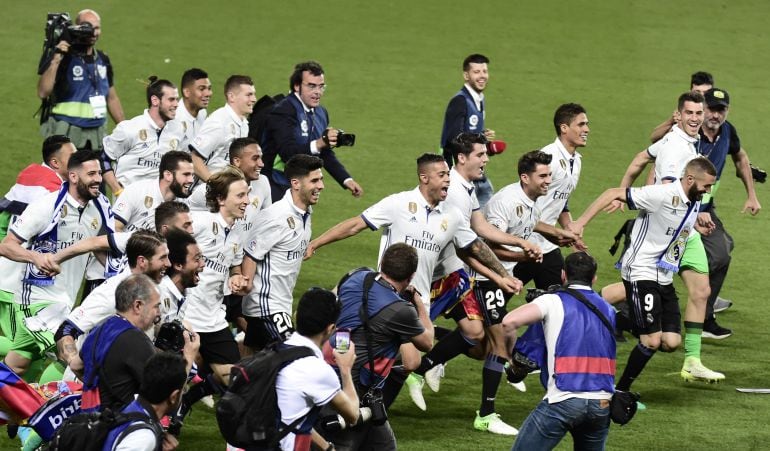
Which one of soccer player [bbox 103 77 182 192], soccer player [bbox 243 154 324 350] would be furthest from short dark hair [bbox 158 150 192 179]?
soccer player [bbox 103 77 182 192]

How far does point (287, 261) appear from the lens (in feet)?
30.3

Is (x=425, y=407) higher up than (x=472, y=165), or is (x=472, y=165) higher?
(x=472, y=165)

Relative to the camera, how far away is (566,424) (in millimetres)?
7352

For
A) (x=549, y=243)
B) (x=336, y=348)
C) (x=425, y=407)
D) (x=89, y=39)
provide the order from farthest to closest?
(x=89, y=39)
(x=549, y=243)
(x=425, y=407)
(x=336, y=348)

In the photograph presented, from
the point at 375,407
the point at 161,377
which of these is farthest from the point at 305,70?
the point at 161,377

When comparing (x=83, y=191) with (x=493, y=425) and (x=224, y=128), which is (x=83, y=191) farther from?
(x=493, y=425)

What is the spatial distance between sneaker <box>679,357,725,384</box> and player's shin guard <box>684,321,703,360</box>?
56 millimetres

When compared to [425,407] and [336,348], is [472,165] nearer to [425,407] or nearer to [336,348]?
[425,407]

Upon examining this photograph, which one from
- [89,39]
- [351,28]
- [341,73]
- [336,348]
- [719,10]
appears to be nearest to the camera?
[336,348]

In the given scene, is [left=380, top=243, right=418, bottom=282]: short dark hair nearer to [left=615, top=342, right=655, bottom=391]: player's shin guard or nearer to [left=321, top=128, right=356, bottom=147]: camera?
[left=615, top=342, right=655, bottom=391]: player's shin guard

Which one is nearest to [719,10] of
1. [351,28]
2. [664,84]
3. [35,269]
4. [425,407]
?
[664,84]

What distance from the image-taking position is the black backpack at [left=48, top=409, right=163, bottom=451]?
580 cm

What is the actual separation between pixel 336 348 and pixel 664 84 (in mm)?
15415

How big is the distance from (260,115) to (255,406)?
5.78 m
